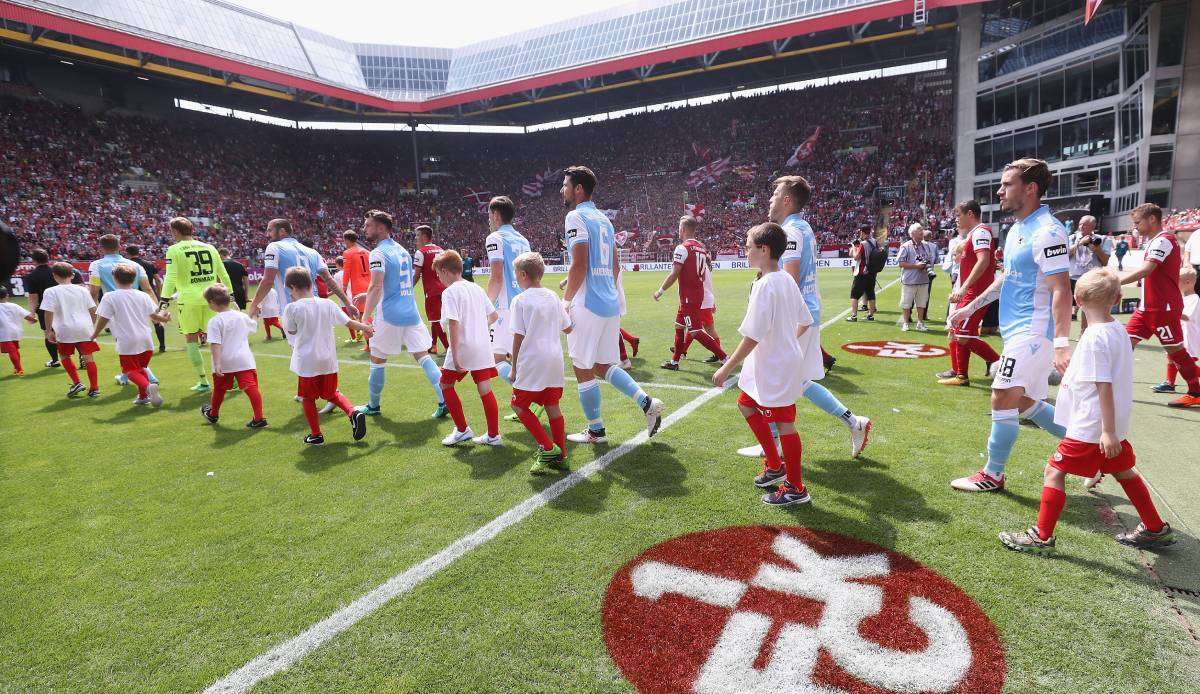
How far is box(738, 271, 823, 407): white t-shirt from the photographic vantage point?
3.93 metres

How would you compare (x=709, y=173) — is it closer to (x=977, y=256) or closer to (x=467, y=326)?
(x=977, y=256)

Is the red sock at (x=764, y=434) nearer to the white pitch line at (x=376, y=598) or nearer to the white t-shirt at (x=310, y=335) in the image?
the white pitch line at (x=376, y=598)

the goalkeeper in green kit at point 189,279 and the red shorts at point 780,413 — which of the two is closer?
the red shorts at point 780,413

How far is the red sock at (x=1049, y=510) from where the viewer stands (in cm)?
332

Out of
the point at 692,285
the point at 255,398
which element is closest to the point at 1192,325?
the point at 692,285

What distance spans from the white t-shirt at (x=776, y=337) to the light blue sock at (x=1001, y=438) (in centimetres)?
143

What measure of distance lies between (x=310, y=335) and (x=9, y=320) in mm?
7667

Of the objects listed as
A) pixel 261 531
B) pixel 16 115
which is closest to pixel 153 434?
pixel 261 531

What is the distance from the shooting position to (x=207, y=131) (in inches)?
1751

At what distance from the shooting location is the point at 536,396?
16.1 ft

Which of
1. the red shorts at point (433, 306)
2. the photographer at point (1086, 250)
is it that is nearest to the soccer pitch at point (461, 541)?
the red shorts at point (433, 306)

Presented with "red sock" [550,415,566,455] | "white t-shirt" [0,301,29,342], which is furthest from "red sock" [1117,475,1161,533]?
"white t-shirt" [0,301,29,342]

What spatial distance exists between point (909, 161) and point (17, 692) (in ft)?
154

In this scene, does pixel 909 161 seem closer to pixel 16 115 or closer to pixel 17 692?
pixel 17 692
